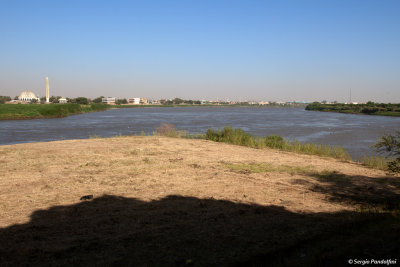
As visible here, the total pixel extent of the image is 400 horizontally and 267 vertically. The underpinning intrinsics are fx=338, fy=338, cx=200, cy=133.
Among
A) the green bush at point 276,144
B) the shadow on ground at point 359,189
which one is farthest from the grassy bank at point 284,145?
the shadow on ground at point 359,189

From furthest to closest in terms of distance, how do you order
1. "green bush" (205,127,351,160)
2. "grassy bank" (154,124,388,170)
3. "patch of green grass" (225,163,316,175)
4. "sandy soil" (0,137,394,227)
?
"green bush" (205,127,351,160)
"grassy bank" (154,124,388,170)
"patch of green grass" (225,163,316,175)
"sandy soil" (0,137,394,227)

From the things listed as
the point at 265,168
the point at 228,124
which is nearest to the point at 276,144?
the point at 265,168

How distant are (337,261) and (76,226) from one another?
445cm

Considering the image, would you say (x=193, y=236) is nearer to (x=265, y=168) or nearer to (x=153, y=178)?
(x=153, y=178)

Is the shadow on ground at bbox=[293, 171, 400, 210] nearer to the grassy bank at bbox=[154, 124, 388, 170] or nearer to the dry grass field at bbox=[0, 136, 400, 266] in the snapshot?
the dry grass field at bbox=[0, 136, 400, 266]

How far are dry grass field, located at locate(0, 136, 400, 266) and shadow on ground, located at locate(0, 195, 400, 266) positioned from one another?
0.06 ft

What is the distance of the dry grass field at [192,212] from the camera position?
468cm

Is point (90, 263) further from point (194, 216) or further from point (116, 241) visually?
point (194, 216)

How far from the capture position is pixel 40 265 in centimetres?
453

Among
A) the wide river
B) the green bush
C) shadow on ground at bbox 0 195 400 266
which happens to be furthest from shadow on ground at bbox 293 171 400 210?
the wide river

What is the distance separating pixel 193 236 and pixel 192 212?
56.2 inches

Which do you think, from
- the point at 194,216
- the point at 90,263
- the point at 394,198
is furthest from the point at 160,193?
the point at 394,198

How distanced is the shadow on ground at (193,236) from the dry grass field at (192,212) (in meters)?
0.02

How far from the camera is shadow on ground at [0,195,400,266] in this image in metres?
4.45
